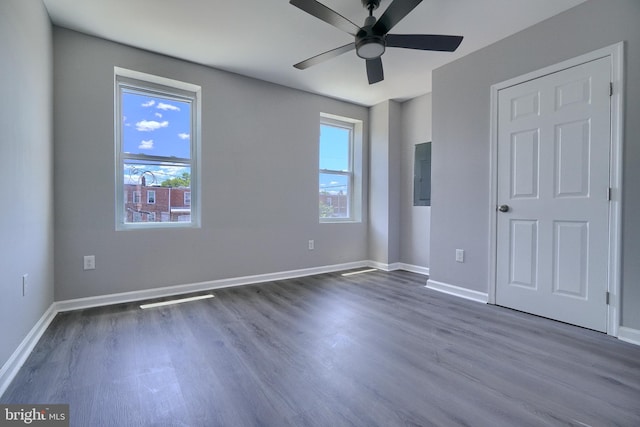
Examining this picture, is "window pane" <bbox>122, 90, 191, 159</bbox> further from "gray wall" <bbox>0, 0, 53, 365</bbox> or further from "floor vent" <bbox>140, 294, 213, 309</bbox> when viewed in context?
"floor vent" <bbox>140, 294, 213, 309</bbox>

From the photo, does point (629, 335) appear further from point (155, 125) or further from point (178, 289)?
point (155, 125)

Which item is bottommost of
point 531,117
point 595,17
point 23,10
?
point 531,117

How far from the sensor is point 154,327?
7.35 ft

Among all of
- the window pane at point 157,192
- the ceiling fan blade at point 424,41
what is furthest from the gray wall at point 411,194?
the window pane at point 157,192

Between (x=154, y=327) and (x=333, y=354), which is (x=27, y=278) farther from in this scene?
(x=333, y=354)

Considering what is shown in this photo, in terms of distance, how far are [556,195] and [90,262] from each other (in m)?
4.09

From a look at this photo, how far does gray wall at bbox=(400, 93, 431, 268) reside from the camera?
411cm

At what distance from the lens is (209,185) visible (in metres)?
3.27

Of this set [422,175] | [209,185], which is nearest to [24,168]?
[209,185]

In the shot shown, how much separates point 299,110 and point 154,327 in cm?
299

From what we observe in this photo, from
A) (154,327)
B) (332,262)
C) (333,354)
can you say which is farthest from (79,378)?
(332,262)

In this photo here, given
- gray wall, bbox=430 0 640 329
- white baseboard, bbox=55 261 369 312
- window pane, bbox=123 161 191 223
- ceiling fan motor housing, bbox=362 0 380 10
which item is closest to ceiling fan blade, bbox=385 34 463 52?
ceiling fan motor housing, bbox=362 0 380 10

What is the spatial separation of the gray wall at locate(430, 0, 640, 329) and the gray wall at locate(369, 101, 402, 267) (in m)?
1.00

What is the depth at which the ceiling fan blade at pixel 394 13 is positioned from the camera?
1.74m
